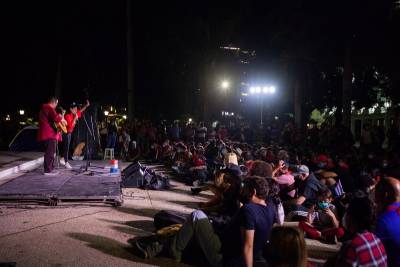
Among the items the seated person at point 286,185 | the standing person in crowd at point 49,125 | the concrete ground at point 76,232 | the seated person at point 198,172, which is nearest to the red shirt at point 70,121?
the standing person in crowd at point 49,125

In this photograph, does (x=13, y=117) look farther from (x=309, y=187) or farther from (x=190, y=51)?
(x=309, y=187)

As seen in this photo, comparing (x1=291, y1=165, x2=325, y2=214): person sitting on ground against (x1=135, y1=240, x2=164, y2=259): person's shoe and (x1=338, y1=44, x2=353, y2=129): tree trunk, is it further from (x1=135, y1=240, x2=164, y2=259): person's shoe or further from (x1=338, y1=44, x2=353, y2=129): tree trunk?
(x1=338, y1=44, x2=353, y2=129): tree trunk

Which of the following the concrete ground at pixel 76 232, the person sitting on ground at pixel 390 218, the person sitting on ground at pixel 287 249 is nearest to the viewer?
the person sitting on ground at pixel 287 249

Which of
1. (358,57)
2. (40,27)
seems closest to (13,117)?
(40,27)

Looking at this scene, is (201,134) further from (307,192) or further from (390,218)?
(390,218)

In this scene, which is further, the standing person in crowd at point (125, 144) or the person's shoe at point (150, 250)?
the standing person in crowd at point (125, 144)

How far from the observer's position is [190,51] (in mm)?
30656

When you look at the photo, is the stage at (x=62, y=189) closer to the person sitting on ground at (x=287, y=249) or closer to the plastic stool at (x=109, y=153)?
the person sitting on ground at (x=287, y=249)

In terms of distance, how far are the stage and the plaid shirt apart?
5895 mm

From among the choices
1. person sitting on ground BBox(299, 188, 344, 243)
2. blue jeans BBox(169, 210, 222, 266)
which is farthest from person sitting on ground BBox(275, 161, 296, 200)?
blue jeans BBox(169, 210, 222, 266)

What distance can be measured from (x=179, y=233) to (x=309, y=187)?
3.17m

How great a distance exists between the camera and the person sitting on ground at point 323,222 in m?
6.59

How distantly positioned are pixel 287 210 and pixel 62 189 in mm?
4516

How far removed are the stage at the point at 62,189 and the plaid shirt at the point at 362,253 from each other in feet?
19.3
